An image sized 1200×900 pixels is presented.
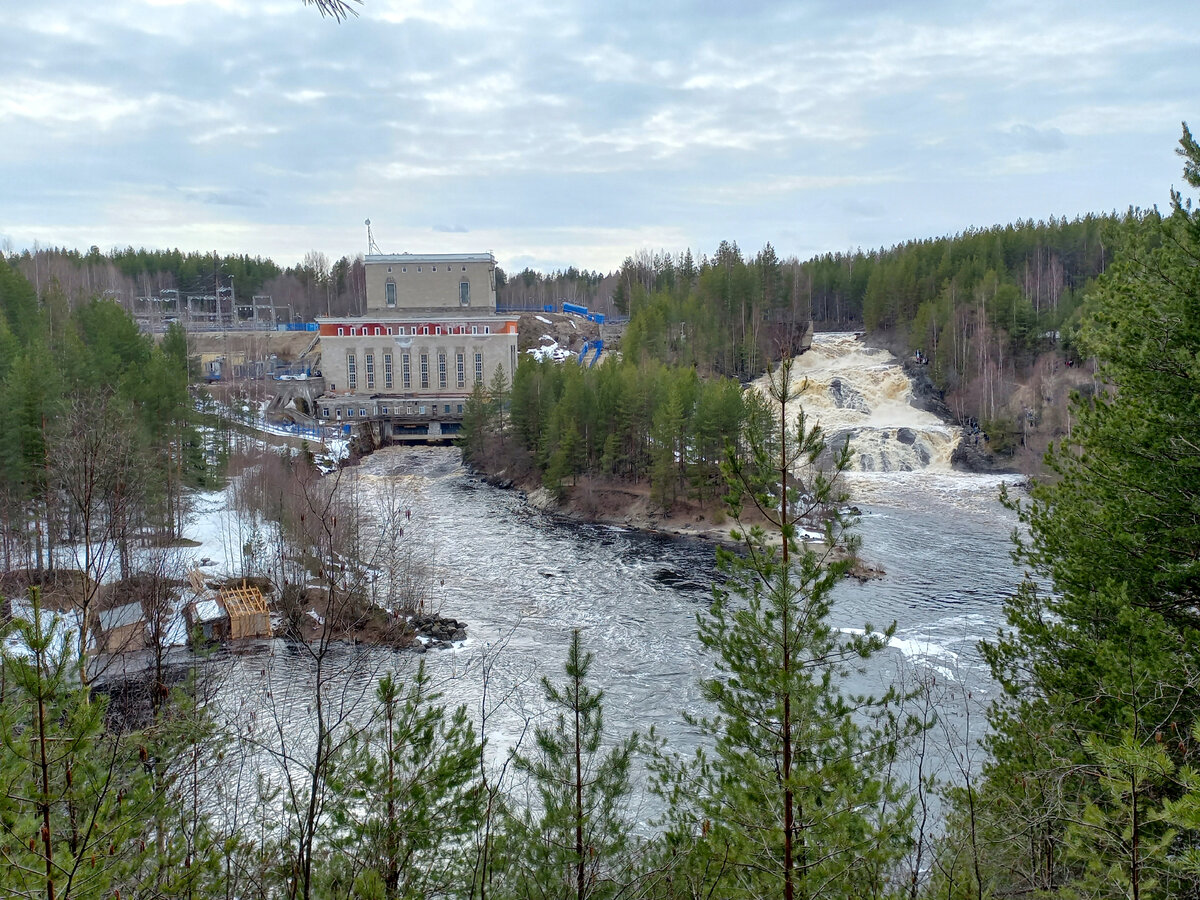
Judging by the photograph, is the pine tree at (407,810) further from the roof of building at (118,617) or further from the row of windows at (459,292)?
the row of windows at (459,292)

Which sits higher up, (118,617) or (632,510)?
(118,617)

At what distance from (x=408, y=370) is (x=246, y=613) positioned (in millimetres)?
45321

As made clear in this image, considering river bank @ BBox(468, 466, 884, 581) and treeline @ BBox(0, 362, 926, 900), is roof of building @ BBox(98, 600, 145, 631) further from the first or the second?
river bank @ BBox(468, 466, 884, 581)

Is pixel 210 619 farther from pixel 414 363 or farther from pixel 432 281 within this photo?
pixel 432 281

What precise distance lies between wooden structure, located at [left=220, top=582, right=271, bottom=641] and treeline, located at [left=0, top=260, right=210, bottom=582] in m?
2.19

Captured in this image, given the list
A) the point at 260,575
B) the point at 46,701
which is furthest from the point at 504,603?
the point at 46,701

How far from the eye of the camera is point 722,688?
7.20 meters

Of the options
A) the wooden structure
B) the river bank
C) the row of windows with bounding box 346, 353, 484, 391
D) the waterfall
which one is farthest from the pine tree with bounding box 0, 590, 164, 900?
the row of windows with bounding box 346, 353, 484, 391

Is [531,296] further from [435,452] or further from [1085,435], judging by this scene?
[1085,435]

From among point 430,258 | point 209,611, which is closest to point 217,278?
point 430,258

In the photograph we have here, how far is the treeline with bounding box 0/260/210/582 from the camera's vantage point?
19.8 meters

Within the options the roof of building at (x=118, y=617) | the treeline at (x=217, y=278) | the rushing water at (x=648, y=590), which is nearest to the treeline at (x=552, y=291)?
the treeline at (x=217, y=278)

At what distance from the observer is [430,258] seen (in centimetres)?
7144

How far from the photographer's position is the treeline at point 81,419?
1984 centimetres
